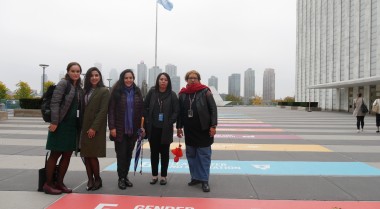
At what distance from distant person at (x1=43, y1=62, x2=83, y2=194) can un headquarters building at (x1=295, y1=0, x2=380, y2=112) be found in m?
24.8

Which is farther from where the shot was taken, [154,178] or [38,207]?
[154,178]

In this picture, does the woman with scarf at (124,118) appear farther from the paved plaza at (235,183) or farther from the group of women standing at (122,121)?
the paved plaza at (235,183)

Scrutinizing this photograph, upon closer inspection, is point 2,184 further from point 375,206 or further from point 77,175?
point 375,206

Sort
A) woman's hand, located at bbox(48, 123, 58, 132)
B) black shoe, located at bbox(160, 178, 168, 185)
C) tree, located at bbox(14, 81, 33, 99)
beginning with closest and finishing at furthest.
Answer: woman's hand, located at bbox(48, 123, 58, 132)
black shoe, located at bbox(160, 178, 168, 185)
tree, located at bbox(14, 81, 33, 99)

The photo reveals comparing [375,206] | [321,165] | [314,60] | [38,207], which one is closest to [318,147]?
[321,165]

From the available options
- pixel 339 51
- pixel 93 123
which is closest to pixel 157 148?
pixel 93 123

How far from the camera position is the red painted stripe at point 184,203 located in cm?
423

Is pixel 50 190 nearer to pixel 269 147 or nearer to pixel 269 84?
pixel 269 147

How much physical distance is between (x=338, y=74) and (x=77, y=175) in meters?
39.4

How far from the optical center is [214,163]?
6.96 meters

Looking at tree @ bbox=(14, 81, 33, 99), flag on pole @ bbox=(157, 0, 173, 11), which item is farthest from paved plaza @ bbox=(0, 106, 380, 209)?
tree @ bbox=(14, 81, 33, 99)

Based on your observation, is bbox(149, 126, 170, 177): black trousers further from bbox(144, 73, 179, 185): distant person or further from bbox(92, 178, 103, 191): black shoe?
bbox(92, 178, 103, 191): black shoe

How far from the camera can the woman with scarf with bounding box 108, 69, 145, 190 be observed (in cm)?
504

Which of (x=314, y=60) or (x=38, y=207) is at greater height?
(x=314, y=60)
